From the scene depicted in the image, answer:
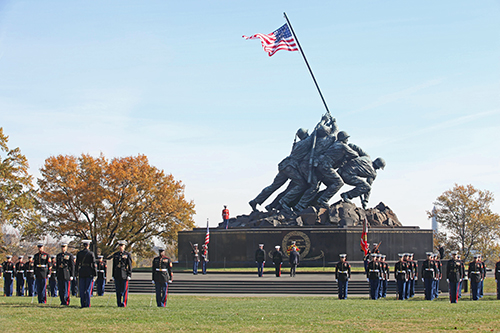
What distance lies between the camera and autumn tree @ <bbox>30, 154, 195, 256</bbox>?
4194 cm

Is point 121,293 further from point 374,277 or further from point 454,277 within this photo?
point 454,277

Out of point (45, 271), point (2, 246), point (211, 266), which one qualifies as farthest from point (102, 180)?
point (45, 271)

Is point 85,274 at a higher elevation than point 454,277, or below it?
higher

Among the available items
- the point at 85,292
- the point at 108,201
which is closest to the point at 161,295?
the point at 85,292

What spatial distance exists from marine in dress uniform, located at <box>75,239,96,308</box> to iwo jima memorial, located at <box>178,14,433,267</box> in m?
17.2

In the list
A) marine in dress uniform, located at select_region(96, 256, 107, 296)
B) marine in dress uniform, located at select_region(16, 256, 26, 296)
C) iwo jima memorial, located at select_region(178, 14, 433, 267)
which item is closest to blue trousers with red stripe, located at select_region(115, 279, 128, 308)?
marine in dress uniform, located at select_region(96, 256, 107, 296)

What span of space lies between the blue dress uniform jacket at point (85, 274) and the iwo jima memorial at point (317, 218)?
679 inches

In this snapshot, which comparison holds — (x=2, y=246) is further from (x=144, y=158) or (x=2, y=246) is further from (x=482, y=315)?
(x=482, y=315)

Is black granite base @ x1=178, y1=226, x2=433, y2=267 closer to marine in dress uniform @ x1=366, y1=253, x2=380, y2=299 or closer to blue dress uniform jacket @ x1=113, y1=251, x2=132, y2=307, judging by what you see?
marine in dress uniform @ x1=366, y1=253, x2=380, y2=299

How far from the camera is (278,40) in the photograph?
3316cm

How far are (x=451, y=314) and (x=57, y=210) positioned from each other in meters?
35.6

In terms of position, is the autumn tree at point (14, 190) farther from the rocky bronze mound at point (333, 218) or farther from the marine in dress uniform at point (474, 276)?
the marine in dress uniform at point (474, 276)

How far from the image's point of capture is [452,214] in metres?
53.6

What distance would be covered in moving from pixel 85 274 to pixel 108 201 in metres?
30.0
